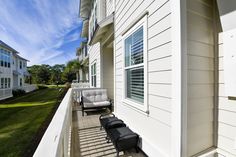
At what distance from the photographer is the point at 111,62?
7.41 meters

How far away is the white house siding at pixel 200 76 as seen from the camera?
191 centimetres

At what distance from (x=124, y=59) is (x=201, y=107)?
235cm

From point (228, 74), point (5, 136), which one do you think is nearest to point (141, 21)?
point (228, 74)

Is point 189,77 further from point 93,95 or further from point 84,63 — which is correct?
point 84,63

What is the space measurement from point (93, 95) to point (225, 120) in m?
5.02

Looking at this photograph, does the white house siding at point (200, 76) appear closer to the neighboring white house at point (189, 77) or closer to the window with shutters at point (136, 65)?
the neighboring white house at point (189, 77)

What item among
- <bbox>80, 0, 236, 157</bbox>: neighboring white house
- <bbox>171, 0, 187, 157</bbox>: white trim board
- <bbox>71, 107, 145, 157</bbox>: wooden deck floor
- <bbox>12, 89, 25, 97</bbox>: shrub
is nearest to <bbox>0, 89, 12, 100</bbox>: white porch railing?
<bbox>12, 89, 25, 97</bbox>: shrub

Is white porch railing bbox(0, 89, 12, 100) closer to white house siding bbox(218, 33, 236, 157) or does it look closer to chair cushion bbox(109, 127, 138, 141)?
chair cushion bbox(109, 127, 138, 141)

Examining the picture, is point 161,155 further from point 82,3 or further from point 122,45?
point 82,3

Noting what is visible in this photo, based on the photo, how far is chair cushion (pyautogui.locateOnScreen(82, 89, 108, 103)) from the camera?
6.12 m

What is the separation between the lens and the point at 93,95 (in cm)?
625

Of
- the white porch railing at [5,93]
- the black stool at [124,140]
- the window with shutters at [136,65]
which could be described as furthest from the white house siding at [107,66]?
the white porch railing at [5,93]

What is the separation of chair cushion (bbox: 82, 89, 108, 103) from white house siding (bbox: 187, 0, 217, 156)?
471 centimetres

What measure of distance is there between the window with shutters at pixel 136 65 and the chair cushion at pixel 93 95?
8.59 ft
